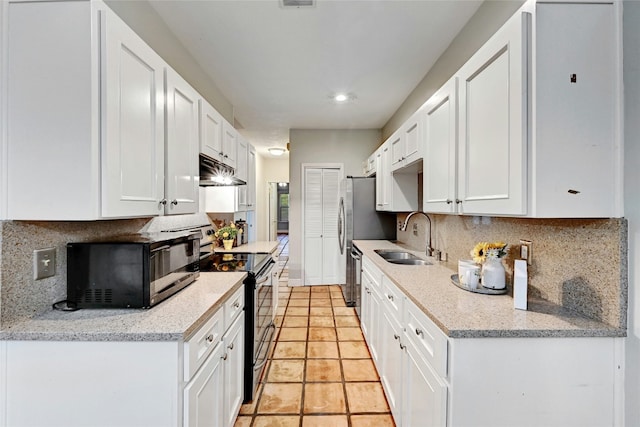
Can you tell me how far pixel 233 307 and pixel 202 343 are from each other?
18.5 inches

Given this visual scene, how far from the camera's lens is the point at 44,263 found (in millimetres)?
1235

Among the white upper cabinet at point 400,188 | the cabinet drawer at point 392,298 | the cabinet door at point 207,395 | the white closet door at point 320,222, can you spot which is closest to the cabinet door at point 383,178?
the white upper cabinet at point 400,188

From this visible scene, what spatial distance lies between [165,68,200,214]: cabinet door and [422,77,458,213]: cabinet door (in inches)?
61.7

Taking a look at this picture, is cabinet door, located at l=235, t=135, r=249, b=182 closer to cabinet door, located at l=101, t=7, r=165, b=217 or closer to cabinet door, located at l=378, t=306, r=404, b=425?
cabinet door, located at l=101, t=7, r=165, b=217

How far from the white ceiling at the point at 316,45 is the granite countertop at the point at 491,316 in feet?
6.11

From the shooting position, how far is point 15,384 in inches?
42.8

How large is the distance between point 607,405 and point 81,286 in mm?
2207

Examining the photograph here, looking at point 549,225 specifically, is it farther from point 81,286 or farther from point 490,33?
point 81,286

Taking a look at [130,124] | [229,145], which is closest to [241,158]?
[229,145]

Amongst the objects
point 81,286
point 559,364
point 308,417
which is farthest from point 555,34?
point 308,417

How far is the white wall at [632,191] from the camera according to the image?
3.36ft

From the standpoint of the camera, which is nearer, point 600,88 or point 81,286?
point 600,88

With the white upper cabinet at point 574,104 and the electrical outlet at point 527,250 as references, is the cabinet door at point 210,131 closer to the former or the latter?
the white upper cabinet at point 574,104

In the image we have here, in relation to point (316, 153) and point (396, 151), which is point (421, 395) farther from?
point (316, 153)
